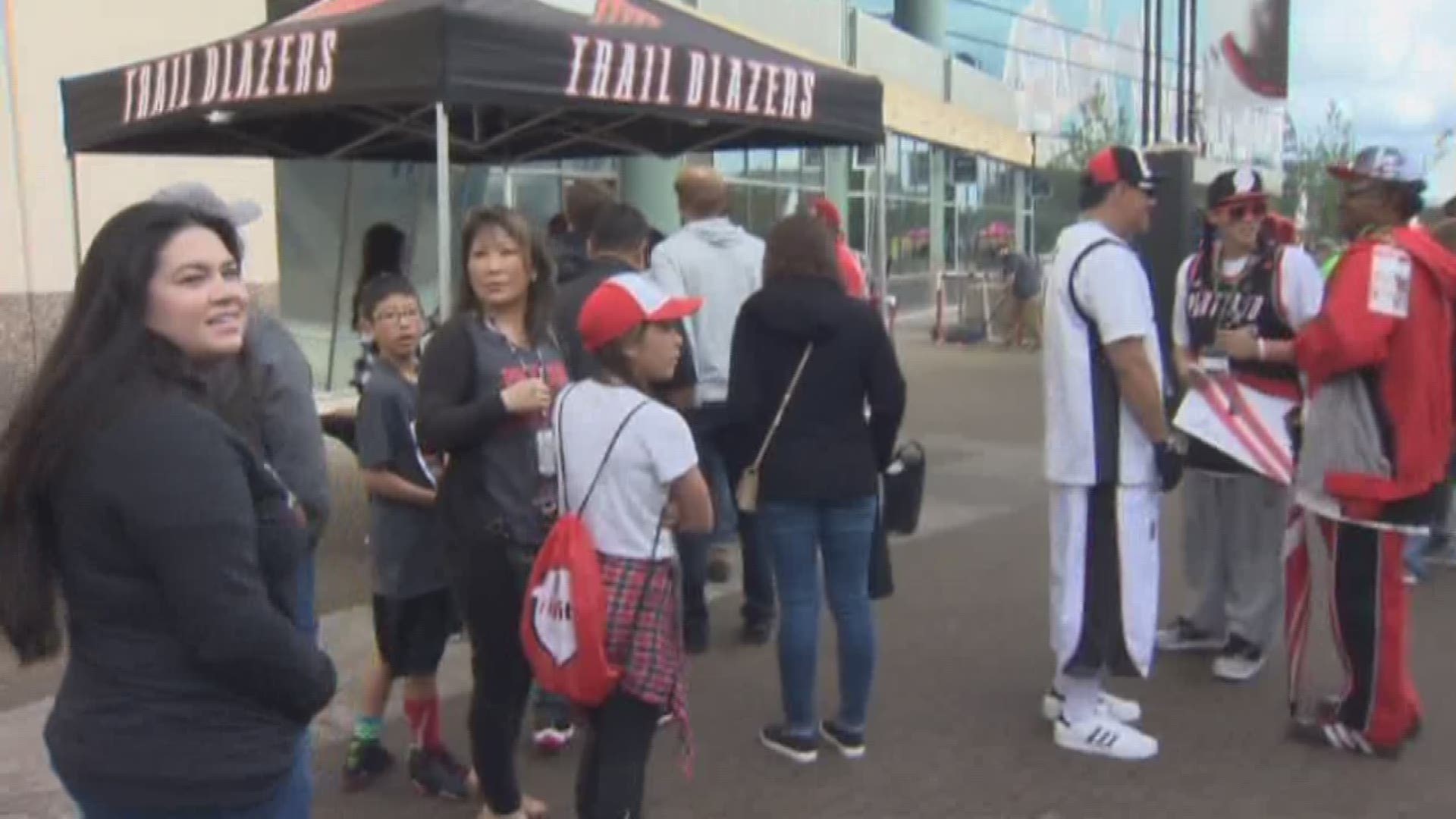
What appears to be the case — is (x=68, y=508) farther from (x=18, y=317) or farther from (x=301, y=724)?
(x=18, y=317)

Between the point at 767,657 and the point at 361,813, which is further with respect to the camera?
the point at 767,657

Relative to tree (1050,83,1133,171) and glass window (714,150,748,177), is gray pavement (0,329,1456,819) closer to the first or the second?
glass window (714,150,748,177)

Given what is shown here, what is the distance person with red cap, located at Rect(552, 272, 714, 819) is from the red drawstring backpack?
2 centimetres

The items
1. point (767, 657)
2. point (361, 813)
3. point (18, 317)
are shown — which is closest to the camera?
point (361, 813)

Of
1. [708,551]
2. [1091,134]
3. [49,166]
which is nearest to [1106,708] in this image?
[708,551]

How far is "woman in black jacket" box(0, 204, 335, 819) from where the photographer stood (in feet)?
7.01

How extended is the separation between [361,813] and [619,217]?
2.33 metres

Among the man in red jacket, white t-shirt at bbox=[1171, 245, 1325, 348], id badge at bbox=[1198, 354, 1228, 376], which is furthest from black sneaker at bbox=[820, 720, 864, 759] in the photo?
white t-shirt at bbox=[1171, 245, 1325, 348]

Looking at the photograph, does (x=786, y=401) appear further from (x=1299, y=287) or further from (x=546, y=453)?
(x=1299, y=287)

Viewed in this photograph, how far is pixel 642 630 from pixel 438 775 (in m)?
1.32

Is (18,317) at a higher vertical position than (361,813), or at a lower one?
higher

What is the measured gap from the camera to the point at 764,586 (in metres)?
6.32

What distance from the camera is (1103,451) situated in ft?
15.5

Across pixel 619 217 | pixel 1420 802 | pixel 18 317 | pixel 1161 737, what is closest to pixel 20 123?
pixel 18 317
